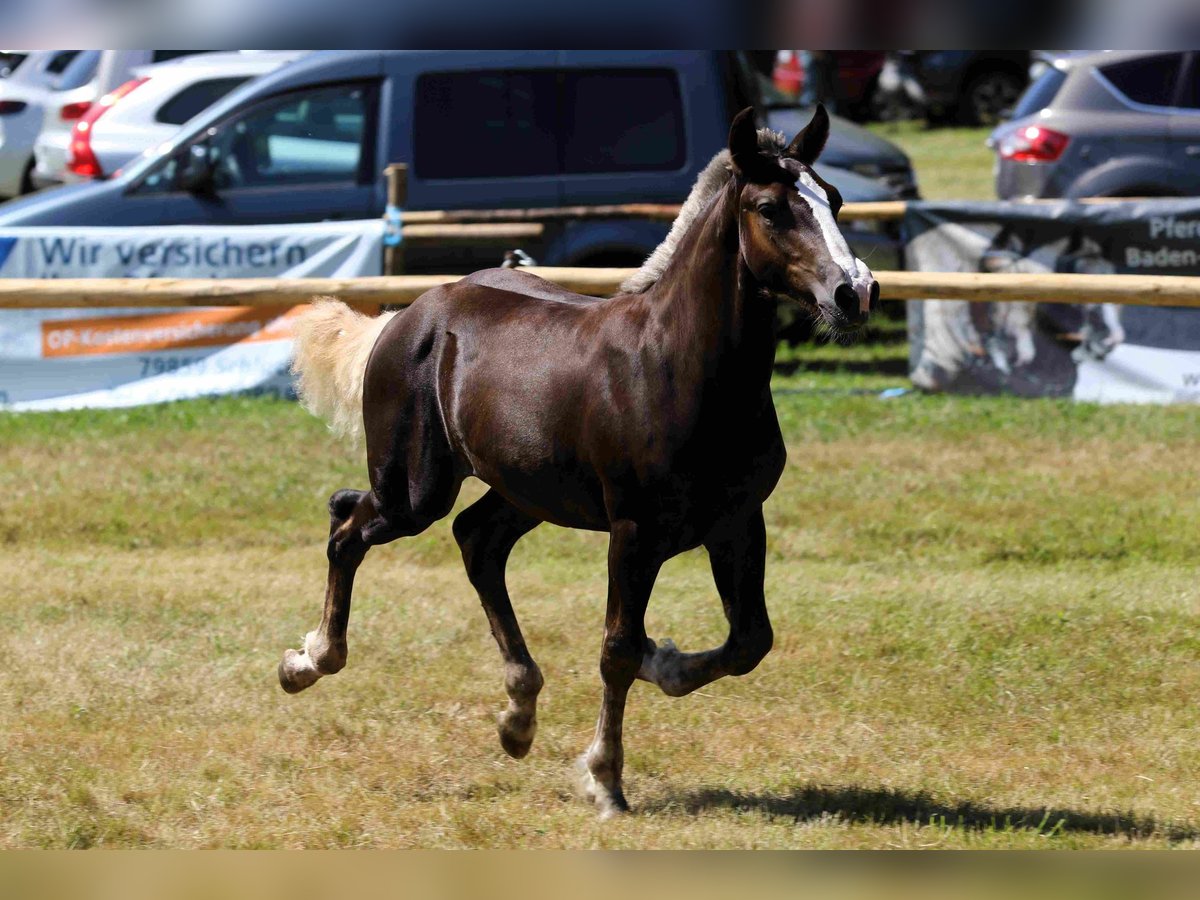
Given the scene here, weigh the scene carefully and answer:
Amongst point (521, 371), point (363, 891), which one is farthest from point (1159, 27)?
point (363, 891)

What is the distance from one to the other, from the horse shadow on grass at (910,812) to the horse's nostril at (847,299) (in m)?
1.75

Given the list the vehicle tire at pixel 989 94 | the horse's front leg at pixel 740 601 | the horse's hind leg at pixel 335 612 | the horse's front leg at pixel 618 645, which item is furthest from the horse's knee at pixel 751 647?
the vehicle tire at pixel 989 94

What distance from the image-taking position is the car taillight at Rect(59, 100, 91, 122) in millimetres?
20250

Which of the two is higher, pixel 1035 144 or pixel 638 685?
pixel 1035 144

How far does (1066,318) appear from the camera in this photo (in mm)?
12703

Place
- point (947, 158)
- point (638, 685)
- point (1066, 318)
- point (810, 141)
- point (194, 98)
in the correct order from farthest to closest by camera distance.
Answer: point (947, 158) < point (194, 98) < point (1066, 318) < point (638, 685) < point (810, 141)

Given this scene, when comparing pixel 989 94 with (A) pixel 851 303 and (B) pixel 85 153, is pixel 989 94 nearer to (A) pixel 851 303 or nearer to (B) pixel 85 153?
(B) pixel 85 153

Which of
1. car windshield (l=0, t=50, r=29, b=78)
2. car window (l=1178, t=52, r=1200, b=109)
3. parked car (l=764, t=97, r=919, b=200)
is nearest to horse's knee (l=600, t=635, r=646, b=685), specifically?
parked car (l=764, t=97, r=919, b=200)

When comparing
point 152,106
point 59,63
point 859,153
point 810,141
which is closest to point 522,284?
point 810,141

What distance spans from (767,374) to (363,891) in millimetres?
1971

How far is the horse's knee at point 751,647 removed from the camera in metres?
5.69

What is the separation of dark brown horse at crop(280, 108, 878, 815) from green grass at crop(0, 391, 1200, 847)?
0.45 metres

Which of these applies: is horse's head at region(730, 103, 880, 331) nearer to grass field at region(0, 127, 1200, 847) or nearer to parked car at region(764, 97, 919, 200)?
grass field at region(0, 127, 1200, 847)

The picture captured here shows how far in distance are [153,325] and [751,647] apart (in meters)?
7.84
